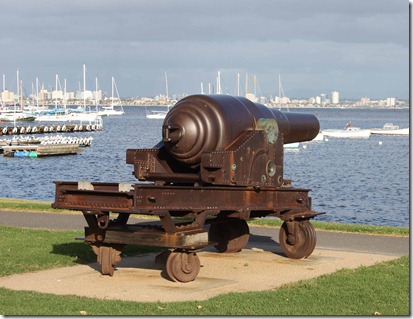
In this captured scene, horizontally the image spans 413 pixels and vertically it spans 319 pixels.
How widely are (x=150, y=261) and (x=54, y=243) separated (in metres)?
2.30

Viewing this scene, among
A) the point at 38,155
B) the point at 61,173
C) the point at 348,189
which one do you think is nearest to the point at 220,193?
the point at 348,189

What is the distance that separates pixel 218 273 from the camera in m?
13.4

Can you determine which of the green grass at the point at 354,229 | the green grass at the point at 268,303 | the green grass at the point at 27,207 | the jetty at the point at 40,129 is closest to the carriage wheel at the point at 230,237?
the green grass at the point at 268,303

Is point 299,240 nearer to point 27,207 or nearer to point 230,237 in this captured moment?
point 230,237

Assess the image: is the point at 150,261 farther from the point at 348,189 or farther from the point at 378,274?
the point at 348,189

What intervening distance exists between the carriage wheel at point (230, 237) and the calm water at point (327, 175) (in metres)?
17.7

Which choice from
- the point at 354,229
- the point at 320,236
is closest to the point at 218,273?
the point at 320,236

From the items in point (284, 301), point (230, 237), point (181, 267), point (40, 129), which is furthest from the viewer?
point (40, 129)

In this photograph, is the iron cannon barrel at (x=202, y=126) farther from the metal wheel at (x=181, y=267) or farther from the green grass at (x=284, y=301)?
the green grass at (x=284, y=301)

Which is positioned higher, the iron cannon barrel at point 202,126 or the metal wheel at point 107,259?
the iron cannon barrel at point 202,126

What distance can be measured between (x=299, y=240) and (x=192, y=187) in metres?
2.73

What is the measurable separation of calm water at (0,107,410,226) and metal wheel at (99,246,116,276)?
2055cm

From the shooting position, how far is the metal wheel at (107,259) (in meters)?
13.0

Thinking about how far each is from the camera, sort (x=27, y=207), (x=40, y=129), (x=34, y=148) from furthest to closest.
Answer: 1. (x=40, y=129)
2. (x=34, y=148)
3. (x=27, y=207)
